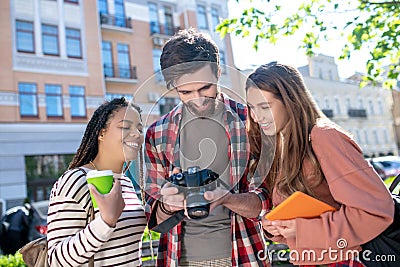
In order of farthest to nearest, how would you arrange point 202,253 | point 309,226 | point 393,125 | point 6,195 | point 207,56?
point 393,125 → point 6,195 → point 202,253 → point 207,56 → point 309,226

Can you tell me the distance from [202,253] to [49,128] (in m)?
11.9

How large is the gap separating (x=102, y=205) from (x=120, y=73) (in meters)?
13.6

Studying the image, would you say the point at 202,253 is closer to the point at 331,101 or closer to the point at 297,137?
the point at 297,137

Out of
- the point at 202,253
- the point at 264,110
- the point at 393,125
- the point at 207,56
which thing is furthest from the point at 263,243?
the point at 393,125

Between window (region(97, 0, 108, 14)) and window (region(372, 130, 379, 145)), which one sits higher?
window (region(97, 0, 108, 14))

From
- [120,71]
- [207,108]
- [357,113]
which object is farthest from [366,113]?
[207,108]

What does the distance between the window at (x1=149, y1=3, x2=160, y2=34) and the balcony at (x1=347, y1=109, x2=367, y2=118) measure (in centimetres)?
1619

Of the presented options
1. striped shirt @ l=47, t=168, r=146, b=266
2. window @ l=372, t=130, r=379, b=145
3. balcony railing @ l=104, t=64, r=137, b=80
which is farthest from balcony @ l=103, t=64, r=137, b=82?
window @ l=372, t=130, r=379, b=145

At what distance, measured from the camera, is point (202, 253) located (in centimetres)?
151

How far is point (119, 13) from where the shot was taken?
48.6 ft

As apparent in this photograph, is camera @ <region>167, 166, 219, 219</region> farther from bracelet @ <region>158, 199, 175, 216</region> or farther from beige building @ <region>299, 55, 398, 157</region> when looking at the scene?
beige building @ <region>299, 55, 398, 157</region>

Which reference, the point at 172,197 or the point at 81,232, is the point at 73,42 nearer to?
the point at 81,232

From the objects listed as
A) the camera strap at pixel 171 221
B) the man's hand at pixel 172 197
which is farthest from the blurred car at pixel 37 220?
the man's hand at pixel 172 197

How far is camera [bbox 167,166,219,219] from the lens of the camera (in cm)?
113
